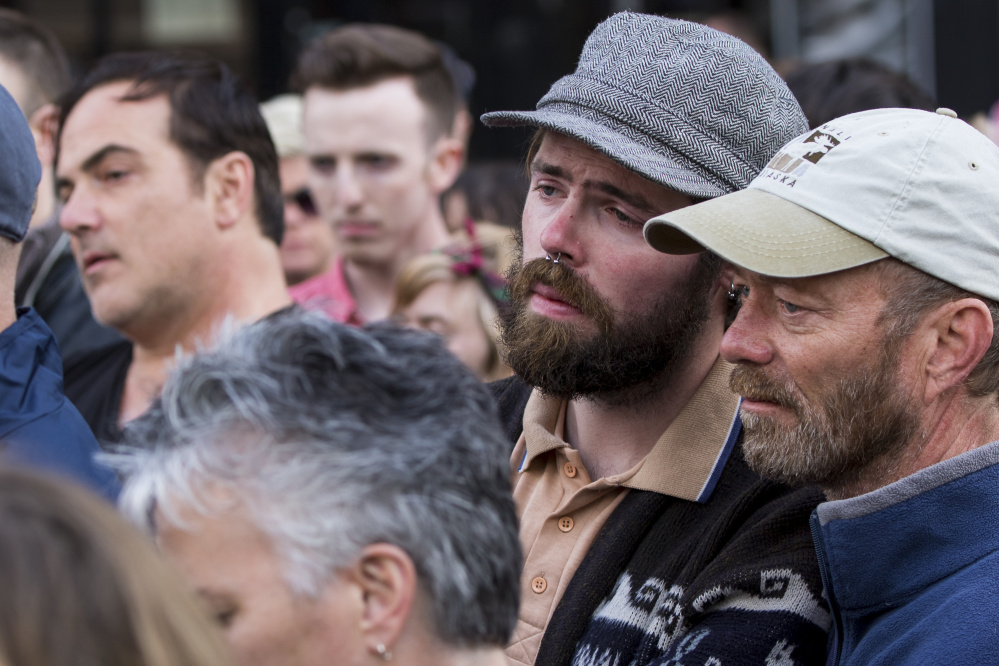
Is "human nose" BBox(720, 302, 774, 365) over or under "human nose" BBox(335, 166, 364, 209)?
over

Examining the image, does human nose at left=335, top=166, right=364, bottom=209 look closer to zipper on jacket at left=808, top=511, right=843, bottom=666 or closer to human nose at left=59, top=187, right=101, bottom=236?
human nose at left=59, top=187, right=101, bottom=236

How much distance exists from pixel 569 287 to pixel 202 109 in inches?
65.5

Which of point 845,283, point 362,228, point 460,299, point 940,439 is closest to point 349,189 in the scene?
point 362,228

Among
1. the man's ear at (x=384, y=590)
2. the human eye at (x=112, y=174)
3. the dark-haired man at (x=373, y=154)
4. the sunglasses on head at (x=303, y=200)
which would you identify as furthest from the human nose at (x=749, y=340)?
the sunglasses on head at (x=303, y=200)

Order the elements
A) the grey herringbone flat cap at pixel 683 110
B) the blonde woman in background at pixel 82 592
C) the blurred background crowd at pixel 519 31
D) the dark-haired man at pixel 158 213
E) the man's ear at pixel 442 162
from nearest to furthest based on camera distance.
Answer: the blonde woman in background at pixel 82 592, the grey herringbone flat cap at pixel 683 110, the dark-haired man at pixel 158 213, the man's ear at pixel 442 162, the blurred background crowd at pixel 519 31

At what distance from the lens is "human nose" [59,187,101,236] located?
Answer: 3182 mm

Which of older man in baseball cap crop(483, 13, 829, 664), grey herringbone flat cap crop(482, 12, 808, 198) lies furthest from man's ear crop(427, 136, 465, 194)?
grey herringbone flat cap crop(482, 12, 808, 198)

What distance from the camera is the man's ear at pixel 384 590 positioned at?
1293mm

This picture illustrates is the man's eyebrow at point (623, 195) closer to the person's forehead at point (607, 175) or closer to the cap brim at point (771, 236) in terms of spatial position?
the person's forehead at point (607, 175)

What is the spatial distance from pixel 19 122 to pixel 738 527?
59.1 inches

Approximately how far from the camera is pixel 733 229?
1.86m

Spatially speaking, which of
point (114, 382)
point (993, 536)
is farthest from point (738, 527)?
point (114, 382)

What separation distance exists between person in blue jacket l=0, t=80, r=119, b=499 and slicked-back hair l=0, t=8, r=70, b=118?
2320 millimetres

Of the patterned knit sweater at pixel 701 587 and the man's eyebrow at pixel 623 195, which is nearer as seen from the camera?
the patterned knit sweater at pixel 701 587
